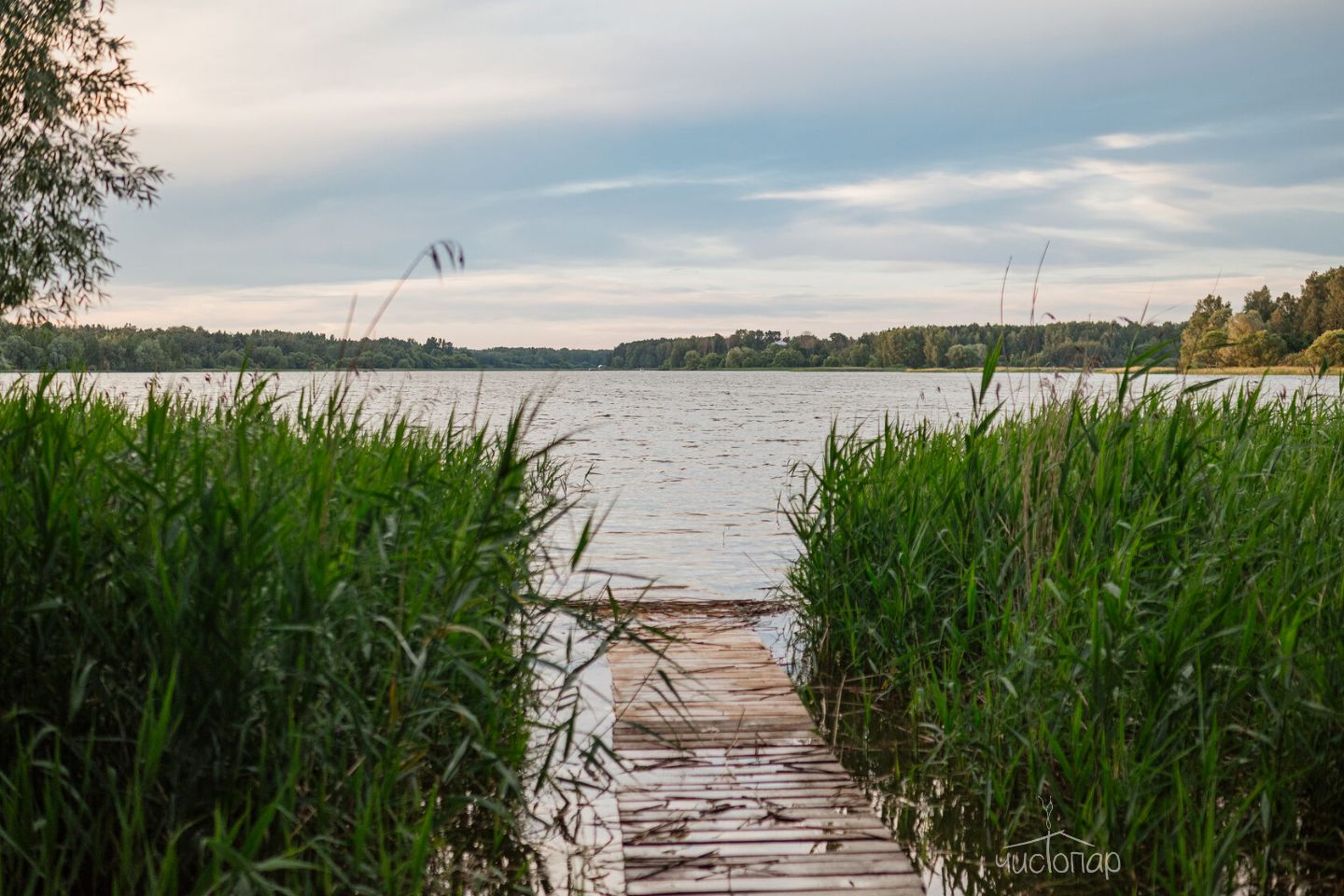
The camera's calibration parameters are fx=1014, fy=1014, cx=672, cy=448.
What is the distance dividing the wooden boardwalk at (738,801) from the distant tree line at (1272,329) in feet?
9.65

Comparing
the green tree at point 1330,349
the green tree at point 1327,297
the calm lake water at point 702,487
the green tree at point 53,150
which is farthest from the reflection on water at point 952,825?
the green tree at point 1327,297

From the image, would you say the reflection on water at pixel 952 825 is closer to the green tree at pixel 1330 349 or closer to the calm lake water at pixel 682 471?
the calm lake water at pixel 682 471

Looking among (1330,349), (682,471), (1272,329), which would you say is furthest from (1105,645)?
(1272,329)

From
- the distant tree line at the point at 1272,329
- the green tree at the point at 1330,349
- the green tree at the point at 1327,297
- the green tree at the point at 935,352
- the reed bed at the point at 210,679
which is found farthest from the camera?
the green tree at the point at 1327,297

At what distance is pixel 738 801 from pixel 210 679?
2360 millimetres

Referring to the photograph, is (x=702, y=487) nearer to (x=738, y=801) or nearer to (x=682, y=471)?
(x=682, y=471)

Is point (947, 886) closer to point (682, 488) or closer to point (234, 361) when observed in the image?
point (234, 361)

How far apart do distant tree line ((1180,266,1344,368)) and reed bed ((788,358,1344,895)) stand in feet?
1.42

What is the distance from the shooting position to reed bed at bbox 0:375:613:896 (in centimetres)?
290

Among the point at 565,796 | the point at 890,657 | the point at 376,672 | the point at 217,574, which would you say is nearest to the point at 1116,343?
the point at 890,657

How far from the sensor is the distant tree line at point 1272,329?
5.71m

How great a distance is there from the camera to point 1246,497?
209 inches

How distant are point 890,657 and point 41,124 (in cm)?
2044

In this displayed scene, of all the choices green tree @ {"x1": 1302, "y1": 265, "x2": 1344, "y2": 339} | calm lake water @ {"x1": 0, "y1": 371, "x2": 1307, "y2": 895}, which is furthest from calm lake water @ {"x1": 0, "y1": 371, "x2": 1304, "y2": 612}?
green tree @ {"x1": 1302, "y1": 265, "x2": 1344, "y2": 339}
